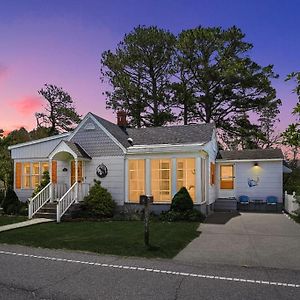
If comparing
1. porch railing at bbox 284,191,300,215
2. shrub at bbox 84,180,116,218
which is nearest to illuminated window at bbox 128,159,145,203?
shrub at bbox 84,180,116,218

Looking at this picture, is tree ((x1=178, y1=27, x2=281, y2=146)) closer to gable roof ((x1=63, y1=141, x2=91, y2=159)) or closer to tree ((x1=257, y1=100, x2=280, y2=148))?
tree ((x1=257, y1=100, x2=280, y2=148))

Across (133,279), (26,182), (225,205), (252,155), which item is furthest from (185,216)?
(26,182)

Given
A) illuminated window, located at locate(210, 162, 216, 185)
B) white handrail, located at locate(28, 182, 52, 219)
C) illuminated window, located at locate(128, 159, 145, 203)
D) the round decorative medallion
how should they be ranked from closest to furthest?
1. white handrail, located at locate(28, 182, 52, 219)
2. illuminated window, located at locate(128, 159, 145, 203)
3. the round decorative medallion
4. illuminated window, located at locate(210, 162, 216, 185)

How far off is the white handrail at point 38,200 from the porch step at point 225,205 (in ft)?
31.2

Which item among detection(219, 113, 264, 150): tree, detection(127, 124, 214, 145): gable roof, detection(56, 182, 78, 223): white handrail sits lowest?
detection(56, 182, 78, 223): white handrail

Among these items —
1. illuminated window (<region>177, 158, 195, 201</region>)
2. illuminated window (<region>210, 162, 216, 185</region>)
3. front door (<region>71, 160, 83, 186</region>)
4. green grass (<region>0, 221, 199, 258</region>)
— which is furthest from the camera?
illuminated window (<region>210, 162, 216, 185</region>)

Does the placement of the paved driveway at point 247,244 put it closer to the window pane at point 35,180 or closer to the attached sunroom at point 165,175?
the attached sunroom at point 165,175

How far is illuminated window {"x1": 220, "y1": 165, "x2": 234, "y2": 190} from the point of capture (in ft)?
68.8

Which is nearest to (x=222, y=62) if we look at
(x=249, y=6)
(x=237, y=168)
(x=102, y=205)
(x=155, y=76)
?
(x=155, y=76)

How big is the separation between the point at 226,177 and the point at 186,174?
5.60 m

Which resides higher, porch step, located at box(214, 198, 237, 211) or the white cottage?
the white cottage

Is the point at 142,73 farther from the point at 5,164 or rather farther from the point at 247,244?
the point at 247,244

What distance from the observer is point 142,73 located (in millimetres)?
33750

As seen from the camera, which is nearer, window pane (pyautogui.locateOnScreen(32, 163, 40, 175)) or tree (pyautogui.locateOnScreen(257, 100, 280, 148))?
window pane (pyautogui.locateOnScreen(32, 163, 40, 175))
